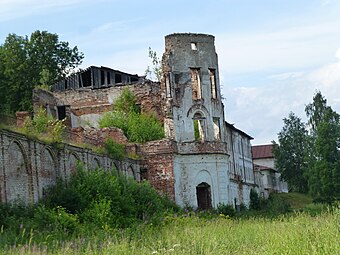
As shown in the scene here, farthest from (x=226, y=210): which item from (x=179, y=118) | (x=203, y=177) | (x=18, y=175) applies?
(x=18, y=175)

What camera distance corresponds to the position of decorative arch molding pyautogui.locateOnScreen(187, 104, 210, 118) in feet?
134

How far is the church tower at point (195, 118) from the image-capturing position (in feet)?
130

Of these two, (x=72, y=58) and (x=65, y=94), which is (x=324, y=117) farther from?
(x=65, y=94)

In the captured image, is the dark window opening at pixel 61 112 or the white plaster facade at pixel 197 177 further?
the dark window opening at pixel 61 112

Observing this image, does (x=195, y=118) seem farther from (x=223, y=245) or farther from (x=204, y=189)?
(x=223, y=245)

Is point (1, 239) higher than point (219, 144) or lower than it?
lower

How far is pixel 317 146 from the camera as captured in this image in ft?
199

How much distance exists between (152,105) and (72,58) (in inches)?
657

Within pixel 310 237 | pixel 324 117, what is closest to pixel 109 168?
pixel 310 237

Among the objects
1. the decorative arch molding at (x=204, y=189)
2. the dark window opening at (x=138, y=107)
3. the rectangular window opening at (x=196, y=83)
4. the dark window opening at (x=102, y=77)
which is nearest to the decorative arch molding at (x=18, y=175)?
the decorative arch molding at (x=204, y=189)

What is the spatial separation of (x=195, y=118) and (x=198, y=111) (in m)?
0.44

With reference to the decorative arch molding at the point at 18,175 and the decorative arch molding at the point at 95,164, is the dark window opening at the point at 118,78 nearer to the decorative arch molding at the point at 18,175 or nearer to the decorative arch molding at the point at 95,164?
the decorative arch molding at the point at 95,164

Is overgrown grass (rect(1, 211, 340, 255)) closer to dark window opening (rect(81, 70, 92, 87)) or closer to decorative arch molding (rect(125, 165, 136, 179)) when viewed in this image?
decorative arch molding (rect(125, 165, 136, 179))

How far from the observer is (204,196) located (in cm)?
4034
